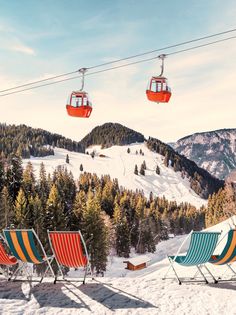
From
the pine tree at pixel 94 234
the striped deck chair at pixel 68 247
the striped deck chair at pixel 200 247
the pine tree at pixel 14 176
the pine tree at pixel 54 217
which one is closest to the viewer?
the striped deck chair at pixel 68 247

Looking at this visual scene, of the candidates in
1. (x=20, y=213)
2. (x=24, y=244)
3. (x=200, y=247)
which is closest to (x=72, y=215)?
(x=20, y=213)

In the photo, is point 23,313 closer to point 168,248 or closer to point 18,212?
point 18,212

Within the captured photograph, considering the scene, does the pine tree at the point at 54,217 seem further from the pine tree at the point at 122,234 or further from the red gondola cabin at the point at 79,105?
the red gondola cabin at the point at 79,105

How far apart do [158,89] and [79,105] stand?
2.88m

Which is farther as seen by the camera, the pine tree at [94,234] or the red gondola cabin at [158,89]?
the pine tree at [94,234]

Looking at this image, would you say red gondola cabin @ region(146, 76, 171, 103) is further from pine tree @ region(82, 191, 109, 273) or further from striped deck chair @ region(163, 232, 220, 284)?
pine tree @ region(82, 191, 109, 273)

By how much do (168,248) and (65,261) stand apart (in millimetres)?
80174

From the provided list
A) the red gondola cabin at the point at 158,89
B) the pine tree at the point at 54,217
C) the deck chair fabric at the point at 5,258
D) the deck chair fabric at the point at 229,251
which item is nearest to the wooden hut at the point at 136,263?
the pine tree at the point at 54,217

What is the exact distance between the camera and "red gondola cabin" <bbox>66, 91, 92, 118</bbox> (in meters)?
12.7

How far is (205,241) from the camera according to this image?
8.55 m

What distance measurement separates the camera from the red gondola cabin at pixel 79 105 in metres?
12.7

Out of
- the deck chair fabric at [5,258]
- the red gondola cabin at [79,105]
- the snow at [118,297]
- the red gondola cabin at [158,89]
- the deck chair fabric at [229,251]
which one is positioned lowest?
the snow at [118,297]

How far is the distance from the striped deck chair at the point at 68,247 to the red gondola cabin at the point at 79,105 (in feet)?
18.6

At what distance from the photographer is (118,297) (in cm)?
752
